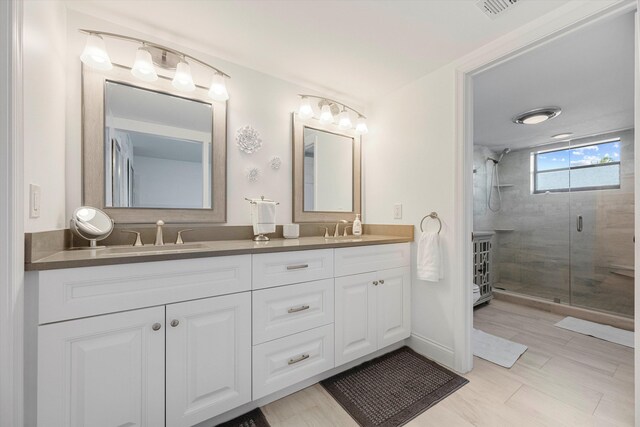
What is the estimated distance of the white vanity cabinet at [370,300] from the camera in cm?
167

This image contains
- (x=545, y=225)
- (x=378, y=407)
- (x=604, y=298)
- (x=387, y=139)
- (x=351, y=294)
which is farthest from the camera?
(x=545, y=225)

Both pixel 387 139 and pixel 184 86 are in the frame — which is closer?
pixel 184 86

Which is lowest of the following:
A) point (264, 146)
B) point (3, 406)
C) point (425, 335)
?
point (425, 335)

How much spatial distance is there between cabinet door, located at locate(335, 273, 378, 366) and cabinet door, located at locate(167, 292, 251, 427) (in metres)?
0.58

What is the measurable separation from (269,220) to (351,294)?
74 cm

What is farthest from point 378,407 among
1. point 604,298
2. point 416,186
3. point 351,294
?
point 604,298

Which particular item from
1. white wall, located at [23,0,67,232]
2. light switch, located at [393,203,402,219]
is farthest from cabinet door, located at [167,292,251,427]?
light switch, located at [393,203,402,219]

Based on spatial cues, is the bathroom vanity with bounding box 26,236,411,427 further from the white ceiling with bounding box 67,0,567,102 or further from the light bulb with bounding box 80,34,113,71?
the white ceiling with bounding box 67,0,567,102

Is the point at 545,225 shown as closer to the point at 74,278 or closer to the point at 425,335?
the point at 425,335

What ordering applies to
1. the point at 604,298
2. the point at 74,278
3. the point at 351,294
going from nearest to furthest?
the point at 74,278
the point at 351,294
the point at 604,298

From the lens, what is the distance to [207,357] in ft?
3.96

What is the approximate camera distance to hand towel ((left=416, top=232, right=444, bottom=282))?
6.10 ft

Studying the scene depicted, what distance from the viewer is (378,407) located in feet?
4.73

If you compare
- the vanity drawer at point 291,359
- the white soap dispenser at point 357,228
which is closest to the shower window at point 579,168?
the white soap dispenser at point 357,228
